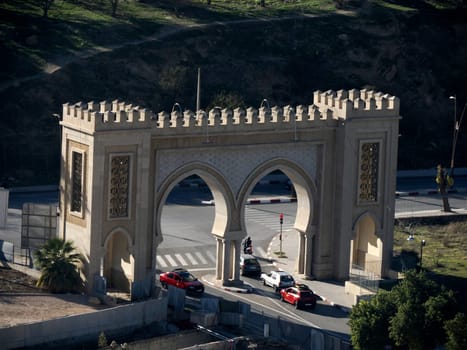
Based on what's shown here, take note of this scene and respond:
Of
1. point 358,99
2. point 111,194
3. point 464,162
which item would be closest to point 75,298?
point 111,194

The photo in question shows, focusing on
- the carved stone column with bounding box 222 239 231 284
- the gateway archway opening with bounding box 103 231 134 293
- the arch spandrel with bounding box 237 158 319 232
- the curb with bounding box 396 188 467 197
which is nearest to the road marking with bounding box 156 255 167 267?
the carved stone column with bounding box 222 239 231 284

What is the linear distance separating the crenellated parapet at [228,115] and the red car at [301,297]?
848cm

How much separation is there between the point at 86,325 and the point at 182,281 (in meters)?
8.48

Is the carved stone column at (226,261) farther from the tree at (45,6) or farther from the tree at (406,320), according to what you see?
the tree at (45,6)

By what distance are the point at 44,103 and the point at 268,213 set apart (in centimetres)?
2117

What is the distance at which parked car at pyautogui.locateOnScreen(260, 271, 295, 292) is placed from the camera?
250 feet

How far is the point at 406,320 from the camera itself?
6662cm

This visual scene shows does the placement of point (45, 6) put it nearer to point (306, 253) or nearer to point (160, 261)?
point (160, 261)

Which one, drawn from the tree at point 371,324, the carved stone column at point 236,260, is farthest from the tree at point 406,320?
the carved stone column at point 236,260

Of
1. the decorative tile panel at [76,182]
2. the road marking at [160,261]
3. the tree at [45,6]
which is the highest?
the tree at [45,6]

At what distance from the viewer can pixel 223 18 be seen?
402 ft

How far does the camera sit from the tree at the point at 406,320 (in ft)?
219

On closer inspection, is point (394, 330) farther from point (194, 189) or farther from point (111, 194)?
point (194, 189)

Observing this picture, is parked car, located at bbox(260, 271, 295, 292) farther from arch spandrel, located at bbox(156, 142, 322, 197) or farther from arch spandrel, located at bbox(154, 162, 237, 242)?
arch spandrel, located at bbox(156, 142, 322, 197)
